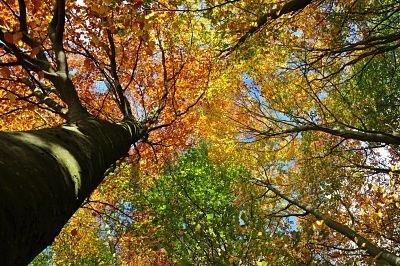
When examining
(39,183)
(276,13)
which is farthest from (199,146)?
(39,183)

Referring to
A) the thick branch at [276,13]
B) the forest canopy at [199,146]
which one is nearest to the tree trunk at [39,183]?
the forest canopy at [199,146]

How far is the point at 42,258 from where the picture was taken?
711 inches

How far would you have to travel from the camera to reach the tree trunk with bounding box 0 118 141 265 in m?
1.42

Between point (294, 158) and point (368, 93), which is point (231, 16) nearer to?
point (368, 93)

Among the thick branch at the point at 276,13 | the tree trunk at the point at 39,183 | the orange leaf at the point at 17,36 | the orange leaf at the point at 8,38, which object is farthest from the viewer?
the thick branch at the point at 276,13

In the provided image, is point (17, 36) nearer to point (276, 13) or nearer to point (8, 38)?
point (8, 38)

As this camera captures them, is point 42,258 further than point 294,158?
No

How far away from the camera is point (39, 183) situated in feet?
5.74

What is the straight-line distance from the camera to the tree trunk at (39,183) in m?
1.42

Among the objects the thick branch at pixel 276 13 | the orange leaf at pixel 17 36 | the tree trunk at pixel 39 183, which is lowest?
the tree trunk at pixel 39 183

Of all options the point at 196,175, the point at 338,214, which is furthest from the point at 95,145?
the point at 338,214

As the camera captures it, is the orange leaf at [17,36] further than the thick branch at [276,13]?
No

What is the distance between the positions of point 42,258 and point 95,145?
17207 millimetres

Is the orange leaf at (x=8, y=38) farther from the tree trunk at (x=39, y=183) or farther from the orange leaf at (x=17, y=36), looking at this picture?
the tree trunk at (x=39, y=183)
